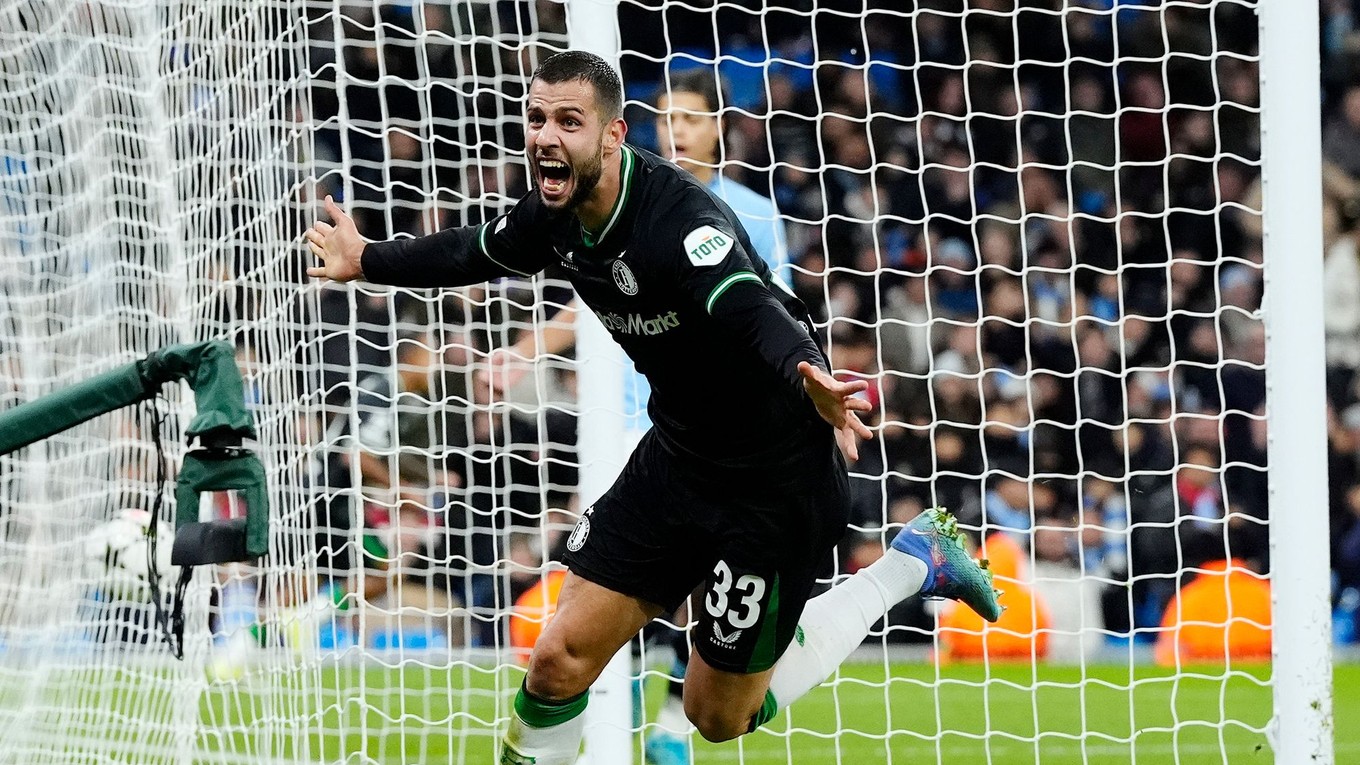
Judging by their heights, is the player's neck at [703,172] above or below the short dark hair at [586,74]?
below

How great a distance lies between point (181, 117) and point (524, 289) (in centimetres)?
360

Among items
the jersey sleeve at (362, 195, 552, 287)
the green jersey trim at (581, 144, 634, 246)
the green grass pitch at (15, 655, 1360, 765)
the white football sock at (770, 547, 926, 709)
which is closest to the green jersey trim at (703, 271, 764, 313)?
the green jersey trim at (581, 144, 634, 246)

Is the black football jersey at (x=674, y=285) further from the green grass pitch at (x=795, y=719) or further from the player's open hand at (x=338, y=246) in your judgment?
the green grass pitch at (x=795, y=719)

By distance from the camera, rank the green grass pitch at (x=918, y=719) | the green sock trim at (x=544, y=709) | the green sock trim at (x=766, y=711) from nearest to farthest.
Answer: the green sock trim at (x=544, y=709), the green sock trim at (x=766, y=711), the green grass pitch at (x=918, y=719)

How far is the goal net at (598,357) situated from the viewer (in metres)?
5.11

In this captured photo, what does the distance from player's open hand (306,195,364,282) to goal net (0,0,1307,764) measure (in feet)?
1.84

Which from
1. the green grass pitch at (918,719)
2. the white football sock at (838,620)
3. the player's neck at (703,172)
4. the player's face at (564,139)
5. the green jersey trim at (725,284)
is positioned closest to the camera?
the green jersey trim at (725,284)

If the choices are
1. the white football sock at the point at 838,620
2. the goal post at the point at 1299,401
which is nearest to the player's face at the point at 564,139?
the white football sock at the point at 838,620

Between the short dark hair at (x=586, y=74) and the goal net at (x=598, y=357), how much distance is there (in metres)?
1.10

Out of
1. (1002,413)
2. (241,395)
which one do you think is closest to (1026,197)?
(1002,413)

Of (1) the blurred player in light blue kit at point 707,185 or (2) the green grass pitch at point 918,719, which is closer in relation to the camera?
(1) the blurred player in light blue kit at point 707,185

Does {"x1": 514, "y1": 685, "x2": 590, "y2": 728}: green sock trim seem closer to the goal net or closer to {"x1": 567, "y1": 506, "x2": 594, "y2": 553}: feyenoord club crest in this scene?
{"x1": 567, "y1": 506, "x2": 594, "y2": 553}: feyenoord club crest

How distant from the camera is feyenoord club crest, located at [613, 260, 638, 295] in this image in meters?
3.80

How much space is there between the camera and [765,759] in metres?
6.32
